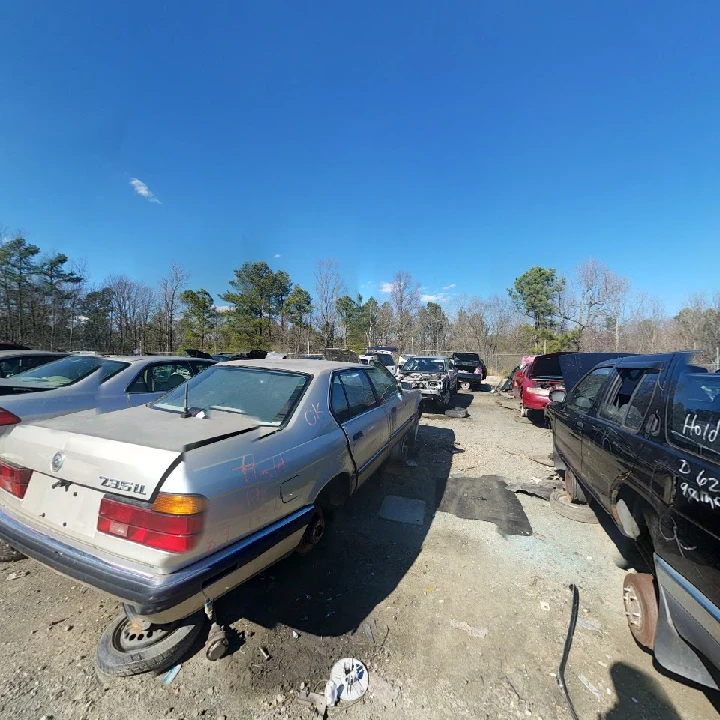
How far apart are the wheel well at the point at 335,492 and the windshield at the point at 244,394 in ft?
2.23

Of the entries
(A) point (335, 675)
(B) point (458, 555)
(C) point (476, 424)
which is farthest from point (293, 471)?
(C) point (476, 424)

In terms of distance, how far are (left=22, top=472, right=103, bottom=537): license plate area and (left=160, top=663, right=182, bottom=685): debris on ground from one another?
2.93ft

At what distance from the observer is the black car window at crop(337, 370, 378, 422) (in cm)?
341

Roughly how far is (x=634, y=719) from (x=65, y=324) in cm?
3486

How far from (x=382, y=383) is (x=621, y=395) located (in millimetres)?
2565

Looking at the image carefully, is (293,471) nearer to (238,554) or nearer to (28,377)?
(238,554)

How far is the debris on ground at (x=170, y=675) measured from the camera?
1.89 meters

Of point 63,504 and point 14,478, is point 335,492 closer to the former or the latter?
point 63,504

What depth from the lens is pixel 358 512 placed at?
156 inches

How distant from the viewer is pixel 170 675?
1.93 m

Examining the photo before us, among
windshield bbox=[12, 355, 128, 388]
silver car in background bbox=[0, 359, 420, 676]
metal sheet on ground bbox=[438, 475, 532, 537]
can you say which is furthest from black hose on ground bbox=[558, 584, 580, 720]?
windshield bbox=[12, 355, 128, 388]

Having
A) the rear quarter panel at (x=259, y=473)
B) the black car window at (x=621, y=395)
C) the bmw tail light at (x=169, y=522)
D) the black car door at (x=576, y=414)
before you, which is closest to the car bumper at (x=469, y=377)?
the black car door at (x=576, y=414)

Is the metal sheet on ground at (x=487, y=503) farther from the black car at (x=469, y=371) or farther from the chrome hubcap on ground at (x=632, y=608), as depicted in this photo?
the black car at (x=469, y=371)

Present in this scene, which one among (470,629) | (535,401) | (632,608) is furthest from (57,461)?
(535,401)
